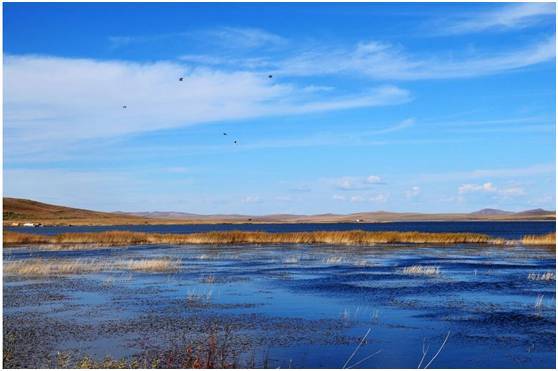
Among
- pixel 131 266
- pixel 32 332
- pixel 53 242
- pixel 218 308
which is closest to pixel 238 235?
pixel 53 242

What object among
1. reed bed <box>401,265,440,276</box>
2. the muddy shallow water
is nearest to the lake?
the muddy shallow water

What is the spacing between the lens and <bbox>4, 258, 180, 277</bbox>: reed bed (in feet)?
124

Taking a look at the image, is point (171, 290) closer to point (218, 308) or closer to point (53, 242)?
point (218, 308)

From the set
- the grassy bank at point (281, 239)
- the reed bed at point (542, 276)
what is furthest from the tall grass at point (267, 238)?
the reed bed at point (542, 276)

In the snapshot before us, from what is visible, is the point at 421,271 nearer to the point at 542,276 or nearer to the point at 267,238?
the point at 542,276

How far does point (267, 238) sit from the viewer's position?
74.2 meters

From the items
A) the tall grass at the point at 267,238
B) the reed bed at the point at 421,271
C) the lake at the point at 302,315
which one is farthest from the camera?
the tall grass at the point at 267,238

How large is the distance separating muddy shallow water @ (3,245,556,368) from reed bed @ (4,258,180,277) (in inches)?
77.6

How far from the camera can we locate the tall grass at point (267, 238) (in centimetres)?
7069

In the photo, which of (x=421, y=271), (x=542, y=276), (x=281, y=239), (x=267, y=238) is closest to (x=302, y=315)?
(x=421, y=271)

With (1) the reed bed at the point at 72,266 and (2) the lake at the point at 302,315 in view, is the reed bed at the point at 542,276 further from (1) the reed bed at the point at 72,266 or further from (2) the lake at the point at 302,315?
(1) the reed bed at the point at 72,266

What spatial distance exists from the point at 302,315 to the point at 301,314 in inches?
8.7

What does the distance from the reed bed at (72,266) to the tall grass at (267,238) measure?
26.0 metres

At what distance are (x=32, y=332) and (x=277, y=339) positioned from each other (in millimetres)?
7832
